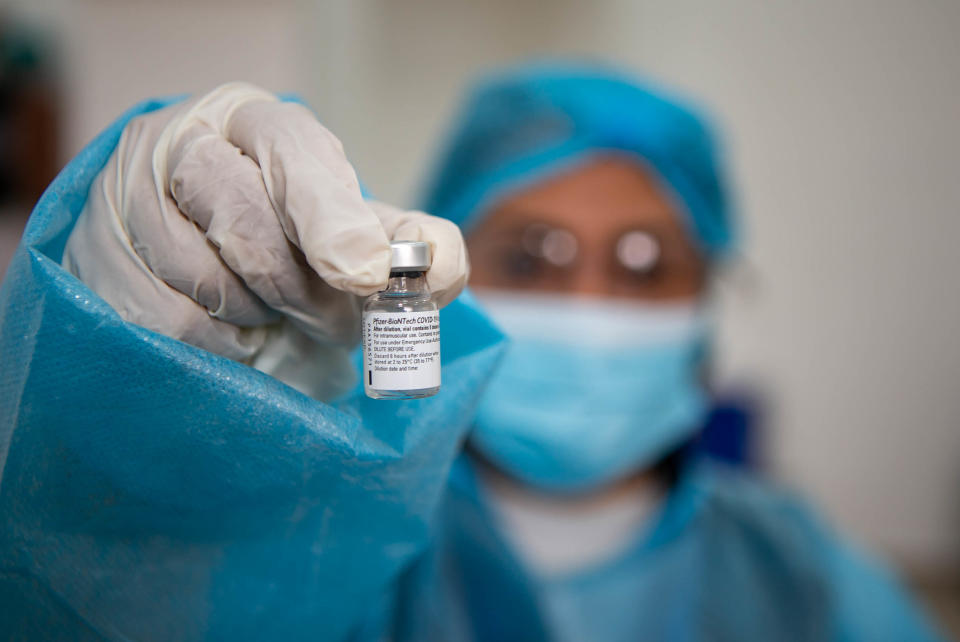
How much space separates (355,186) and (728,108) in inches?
83.4

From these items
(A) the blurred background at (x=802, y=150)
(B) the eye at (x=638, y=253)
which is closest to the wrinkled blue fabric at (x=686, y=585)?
(B) the eye at (x=638, y=253)

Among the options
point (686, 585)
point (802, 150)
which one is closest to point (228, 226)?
point (686, 585)

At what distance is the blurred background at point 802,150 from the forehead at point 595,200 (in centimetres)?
102

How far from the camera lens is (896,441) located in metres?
2.29

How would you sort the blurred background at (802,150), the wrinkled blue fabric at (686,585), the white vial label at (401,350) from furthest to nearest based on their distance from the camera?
the blurred background at (802,150) → the wrinkled blue fabric at (686,585) → the white vial label at (401,350)

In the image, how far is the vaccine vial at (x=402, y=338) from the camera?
40 cm

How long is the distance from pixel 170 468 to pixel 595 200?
0.82 m

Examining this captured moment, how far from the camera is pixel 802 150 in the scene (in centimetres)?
222

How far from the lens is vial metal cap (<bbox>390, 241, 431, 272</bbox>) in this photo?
0.40 m

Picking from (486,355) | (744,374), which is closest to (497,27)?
(744,374)

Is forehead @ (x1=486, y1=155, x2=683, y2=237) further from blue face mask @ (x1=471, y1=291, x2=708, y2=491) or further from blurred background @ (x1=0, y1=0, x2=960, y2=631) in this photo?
blurred background @ (x1=0, y1=0, x2=960, y2=631)

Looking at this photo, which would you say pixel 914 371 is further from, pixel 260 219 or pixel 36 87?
pixel 36 87

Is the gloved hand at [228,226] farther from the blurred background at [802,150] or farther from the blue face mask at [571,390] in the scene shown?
the blurred background at [802,150]

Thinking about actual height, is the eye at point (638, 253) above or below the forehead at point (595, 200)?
below
